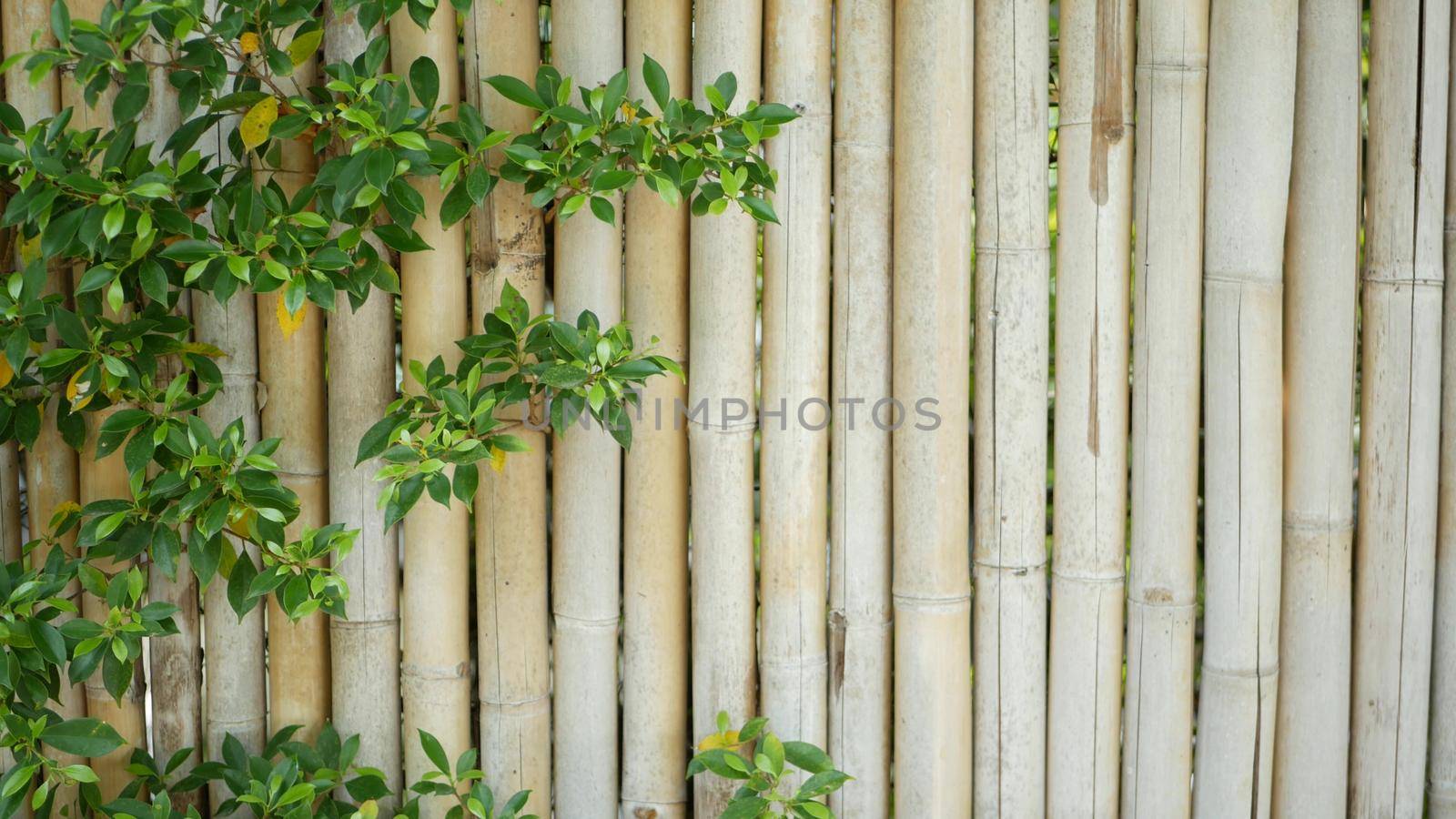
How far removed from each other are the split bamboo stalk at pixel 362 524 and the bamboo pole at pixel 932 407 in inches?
32.2

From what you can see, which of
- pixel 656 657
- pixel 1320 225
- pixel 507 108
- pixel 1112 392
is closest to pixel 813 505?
pixel 656 657

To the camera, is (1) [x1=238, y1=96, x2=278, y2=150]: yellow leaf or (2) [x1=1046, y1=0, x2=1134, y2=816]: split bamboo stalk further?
(2) [x1=1046, y1=0, x2=1134, y2=816]: split bamboo stalk

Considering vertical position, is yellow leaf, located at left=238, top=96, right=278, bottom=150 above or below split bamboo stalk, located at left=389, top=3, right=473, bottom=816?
above

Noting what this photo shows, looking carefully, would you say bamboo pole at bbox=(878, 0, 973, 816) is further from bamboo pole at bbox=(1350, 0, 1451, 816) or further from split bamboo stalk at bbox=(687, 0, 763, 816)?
bamboo pole at bbox=(1350, 0, 1451, 816)

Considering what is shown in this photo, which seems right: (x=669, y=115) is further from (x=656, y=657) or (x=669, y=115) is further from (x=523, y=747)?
(x=523, y=747)

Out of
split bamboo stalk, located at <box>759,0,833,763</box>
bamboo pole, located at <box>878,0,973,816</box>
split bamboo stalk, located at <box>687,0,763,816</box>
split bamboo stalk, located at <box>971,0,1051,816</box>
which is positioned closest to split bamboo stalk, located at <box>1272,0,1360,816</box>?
split bamboo stalk, located at <box>971,0,1051,816</box>

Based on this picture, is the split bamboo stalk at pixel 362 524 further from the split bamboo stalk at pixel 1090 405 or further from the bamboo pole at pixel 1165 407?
the bamboo pole at pixel 1165 407

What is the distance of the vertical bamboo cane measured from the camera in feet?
6.08

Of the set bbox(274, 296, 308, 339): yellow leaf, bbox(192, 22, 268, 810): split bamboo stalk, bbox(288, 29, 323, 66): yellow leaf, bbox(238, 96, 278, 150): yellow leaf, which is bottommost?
bbox(192, 22, 268, 810): split bamboo stalk

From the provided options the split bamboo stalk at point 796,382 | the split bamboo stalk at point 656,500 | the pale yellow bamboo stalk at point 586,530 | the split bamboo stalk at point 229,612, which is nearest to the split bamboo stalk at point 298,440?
the split bamboo stalk at point 229,612

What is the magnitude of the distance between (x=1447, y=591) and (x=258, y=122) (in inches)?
78.8

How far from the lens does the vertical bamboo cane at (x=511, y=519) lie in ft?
6.08

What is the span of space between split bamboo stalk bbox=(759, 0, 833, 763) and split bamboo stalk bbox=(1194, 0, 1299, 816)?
0.61m

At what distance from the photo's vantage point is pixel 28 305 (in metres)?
1.64
